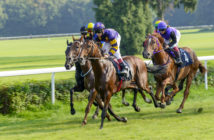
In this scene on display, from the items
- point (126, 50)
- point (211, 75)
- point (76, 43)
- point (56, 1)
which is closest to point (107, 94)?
point (76, 43)

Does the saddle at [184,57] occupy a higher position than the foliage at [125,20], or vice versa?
the foliage at [125,20]

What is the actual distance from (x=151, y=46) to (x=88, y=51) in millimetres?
1383

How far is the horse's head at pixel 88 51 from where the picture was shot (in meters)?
5.75

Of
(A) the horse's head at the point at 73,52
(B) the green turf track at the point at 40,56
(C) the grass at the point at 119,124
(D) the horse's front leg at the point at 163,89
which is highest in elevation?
(B) the green turf track at the point at 40,56

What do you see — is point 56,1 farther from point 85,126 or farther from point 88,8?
point 85,126

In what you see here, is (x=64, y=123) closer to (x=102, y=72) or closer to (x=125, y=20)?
→ (x=102, y=72)

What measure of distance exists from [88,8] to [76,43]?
217 feet

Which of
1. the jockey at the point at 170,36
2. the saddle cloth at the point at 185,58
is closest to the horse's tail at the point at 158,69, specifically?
the jockey at the point at 170,36

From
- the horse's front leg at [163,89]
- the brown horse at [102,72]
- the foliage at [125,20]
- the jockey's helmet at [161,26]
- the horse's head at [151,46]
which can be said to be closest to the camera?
the brown horse at [102,72]

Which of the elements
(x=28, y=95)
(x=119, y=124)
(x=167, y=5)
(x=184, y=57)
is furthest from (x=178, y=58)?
(x=167, y=5)

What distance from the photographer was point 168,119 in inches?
267

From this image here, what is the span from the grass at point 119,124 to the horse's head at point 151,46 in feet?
3.48

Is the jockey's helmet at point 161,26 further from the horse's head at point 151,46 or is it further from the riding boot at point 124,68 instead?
the riding boot at point 124,68

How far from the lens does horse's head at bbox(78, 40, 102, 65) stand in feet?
18.9
